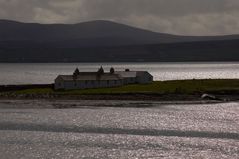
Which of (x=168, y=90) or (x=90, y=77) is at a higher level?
(x=90, y=77)

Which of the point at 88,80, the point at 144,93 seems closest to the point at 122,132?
the point at 144,93

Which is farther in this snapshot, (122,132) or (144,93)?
(144,93)

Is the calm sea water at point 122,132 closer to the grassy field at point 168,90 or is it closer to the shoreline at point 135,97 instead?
the shoreline at point 135,97

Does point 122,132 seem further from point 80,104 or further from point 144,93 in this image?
point 144,93

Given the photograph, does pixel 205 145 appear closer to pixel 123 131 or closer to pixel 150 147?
pixel 150 147

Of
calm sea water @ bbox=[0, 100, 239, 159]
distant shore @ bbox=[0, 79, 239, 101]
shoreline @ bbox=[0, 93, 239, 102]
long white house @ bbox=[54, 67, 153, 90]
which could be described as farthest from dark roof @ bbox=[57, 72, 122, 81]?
calm sea water @ bbox=[0, 100, 239, 159]

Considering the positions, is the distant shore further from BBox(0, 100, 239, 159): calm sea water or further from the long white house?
BBox(0, 100, 239, 159): calm sea water

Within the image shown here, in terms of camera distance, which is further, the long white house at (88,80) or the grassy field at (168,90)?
the long white house at (88,80)

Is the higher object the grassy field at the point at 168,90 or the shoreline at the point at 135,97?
the grassy field at the point at 168,90

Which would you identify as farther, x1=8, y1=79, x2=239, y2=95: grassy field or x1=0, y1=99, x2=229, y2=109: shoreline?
x1=8, y1=79, x2=239, y2=95: grassy field

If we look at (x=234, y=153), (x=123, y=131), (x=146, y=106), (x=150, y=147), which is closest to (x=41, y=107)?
(x=146, y=106)

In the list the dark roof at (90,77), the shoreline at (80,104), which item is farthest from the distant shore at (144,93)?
the dark roof at (90,77)

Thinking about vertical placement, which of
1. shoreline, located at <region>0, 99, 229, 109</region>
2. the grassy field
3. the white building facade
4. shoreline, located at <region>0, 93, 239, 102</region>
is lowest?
shoreline, located at <region>0, 99, 229, 109</region>

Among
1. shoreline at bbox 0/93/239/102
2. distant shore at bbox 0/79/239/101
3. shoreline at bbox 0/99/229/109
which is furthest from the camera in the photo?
distant shore at bbox 0/79/239/101
